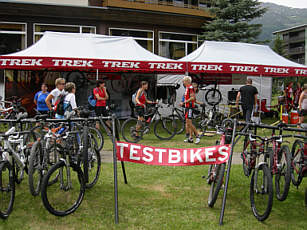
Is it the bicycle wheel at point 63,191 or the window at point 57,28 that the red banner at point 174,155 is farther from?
the window at point 57,28

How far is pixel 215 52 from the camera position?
50.1 feet

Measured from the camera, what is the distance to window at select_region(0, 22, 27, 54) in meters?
18.1

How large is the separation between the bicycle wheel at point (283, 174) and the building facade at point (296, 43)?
90952 mm

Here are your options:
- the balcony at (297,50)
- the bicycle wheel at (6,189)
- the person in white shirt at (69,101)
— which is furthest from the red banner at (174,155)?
the balcony at (297,50)

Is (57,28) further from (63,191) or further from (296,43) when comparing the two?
(296,43)

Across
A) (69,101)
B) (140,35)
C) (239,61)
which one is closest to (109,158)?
(69,101)

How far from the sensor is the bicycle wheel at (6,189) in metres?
4.41

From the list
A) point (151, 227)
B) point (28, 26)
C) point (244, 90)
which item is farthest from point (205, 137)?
point (28, 26)

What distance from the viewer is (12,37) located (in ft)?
60.3

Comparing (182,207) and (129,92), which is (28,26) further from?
(182,207)

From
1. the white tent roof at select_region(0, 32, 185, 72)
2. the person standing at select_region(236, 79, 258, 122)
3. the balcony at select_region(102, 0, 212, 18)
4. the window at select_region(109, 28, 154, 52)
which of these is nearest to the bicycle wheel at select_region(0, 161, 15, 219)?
the white tent roof at select_region(0, 32, 185, 72)

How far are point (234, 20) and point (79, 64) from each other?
14.8 metres

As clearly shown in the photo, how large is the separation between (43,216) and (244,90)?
9.44 meters

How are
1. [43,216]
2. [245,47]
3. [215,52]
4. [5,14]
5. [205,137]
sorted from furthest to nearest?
[5,14] → [245,47] → [215,52] → [205,137] → [43,216]
